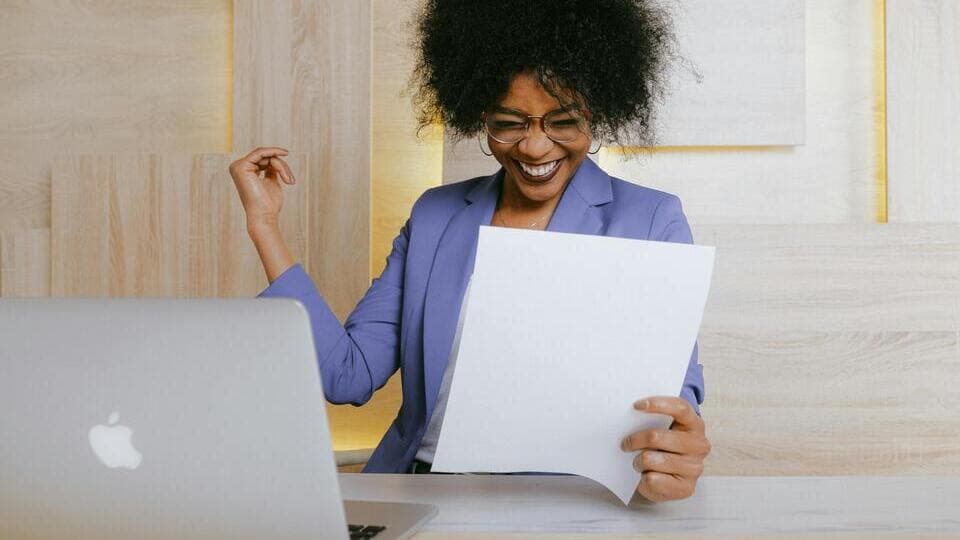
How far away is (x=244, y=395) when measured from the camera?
73 centimetres

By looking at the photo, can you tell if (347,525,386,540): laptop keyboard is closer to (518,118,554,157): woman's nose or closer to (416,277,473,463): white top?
(416,277,473,463): white top

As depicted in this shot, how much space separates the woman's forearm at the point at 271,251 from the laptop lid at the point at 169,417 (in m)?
0.81

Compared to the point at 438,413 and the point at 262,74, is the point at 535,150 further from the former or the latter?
the point at 262,74

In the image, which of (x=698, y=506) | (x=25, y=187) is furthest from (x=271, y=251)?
(x=25, y=187)

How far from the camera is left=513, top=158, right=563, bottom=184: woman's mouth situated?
166cm

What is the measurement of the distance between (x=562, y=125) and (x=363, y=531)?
88cm

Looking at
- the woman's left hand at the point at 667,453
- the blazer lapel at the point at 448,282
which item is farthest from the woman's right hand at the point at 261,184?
the woman's left hand at the point at 667,453

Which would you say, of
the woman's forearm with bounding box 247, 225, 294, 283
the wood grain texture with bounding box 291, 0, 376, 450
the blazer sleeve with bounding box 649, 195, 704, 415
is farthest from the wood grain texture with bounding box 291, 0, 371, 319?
the blazer sleeve with bounding box 649, 195, 704, 415

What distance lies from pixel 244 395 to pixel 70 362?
0.45 feet

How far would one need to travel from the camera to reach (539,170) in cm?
167

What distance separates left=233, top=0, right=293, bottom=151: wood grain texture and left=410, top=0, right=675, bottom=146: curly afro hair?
77 cm

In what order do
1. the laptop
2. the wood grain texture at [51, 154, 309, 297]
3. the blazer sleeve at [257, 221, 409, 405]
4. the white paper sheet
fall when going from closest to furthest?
the laptop < the white paper sheet < the blazer sleeve at [257, 221, 409, 405] < the wood grain texture at [51, 154, 309, 297]

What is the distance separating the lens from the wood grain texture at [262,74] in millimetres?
2484

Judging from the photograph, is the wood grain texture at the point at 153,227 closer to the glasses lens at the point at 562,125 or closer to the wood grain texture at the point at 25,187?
the wood grain texture at the point at 25,187
